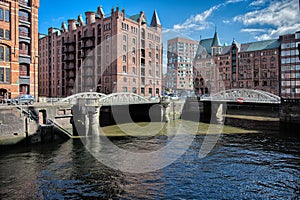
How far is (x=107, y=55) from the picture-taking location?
6006cm

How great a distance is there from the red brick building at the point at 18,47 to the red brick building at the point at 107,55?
21664 mm

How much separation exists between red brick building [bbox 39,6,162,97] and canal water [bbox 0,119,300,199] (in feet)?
129

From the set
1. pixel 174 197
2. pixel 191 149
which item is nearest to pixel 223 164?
pixel 191 149

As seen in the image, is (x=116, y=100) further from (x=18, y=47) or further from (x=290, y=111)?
(x=290, y=111)

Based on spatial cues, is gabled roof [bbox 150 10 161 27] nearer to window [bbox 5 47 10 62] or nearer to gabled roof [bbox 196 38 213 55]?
gabled roof [bbox 196 38 213 55]

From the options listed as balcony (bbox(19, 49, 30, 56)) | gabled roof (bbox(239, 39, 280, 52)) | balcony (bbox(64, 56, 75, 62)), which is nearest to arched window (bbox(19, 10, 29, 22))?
balcony (bbox(19, 49, 30, 56))

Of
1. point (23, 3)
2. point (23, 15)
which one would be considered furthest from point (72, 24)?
point (23, 3)

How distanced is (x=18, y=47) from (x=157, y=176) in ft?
104

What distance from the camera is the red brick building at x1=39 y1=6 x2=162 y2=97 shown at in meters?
58.6

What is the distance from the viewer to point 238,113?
59.0 m

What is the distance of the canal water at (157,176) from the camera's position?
12539 millimetres

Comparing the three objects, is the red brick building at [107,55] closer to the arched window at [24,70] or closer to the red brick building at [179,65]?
the arched window at [24,70]

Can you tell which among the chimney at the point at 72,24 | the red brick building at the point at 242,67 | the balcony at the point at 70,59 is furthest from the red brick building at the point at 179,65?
the chimney at the point at 72,24

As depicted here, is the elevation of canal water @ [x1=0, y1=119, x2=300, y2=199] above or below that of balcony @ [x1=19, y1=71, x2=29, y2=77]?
below
